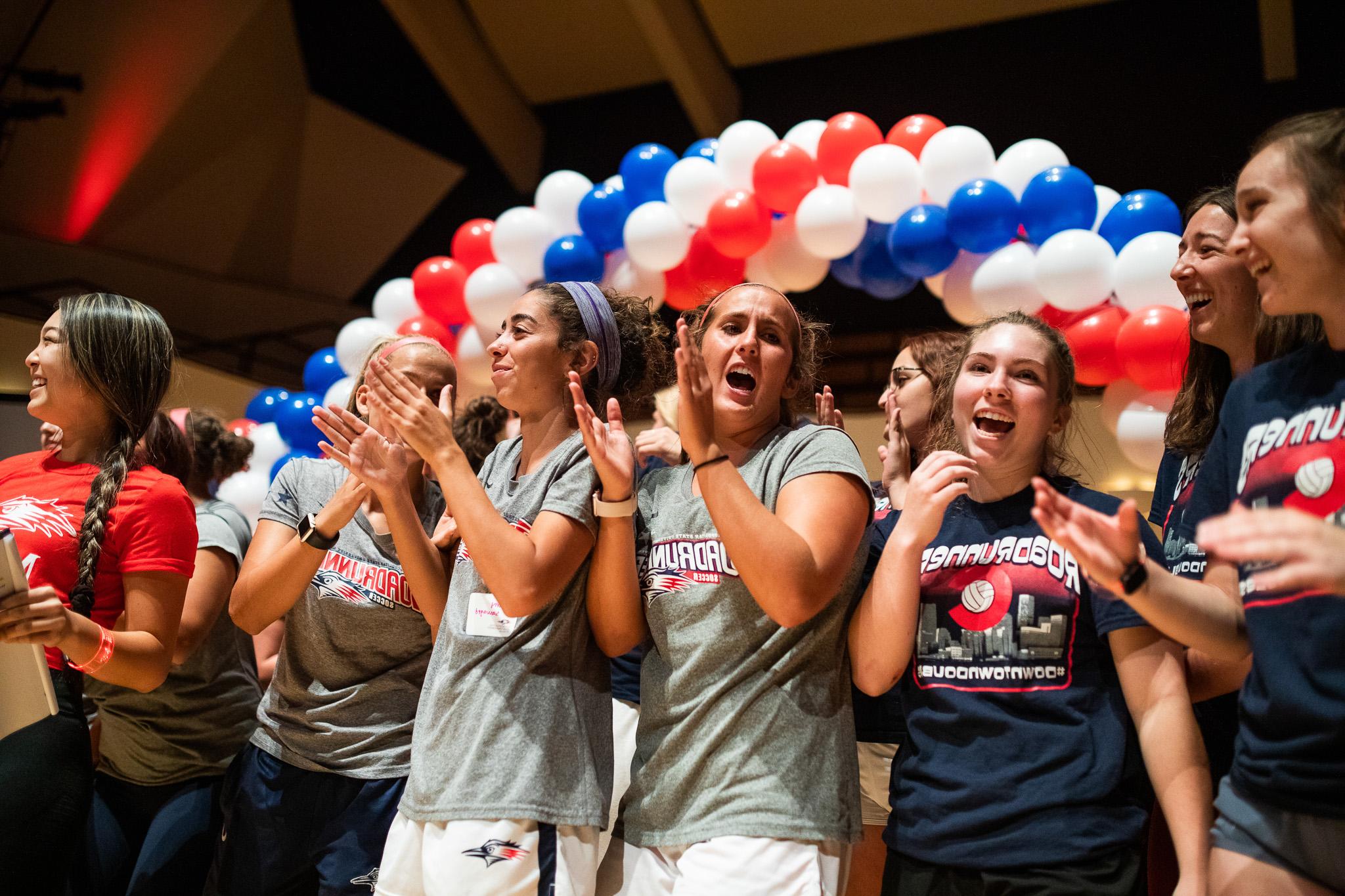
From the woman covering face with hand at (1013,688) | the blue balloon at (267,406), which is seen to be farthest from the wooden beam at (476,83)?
the woman covering face with hand at (1013,688)

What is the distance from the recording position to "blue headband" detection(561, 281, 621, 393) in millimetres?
2074

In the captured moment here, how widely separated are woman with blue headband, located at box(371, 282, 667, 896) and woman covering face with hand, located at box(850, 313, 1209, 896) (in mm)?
465

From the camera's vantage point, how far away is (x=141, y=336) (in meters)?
2.13

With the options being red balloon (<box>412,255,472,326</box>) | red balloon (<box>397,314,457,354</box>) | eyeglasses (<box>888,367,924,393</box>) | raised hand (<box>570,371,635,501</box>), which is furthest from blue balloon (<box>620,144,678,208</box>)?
raised hand (<box>570,371,635,501</box>)

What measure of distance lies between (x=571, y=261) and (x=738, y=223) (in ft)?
2.46

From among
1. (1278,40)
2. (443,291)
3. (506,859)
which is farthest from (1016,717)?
(1278,40)

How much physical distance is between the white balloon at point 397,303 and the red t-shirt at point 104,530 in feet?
9.24

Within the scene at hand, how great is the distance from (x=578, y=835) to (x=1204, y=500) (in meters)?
1.06

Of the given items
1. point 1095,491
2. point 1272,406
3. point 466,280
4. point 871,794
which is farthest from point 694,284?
point 1272,406

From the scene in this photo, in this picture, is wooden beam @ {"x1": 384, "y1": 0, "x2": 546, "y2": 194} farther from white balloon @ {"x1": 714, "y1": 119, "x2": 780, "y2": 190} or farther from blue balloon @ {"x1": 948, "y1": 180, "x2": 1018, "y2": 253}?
blue balloon @ {"x1": 948, "y1": 180, "x2": 1018, "y2": 253}

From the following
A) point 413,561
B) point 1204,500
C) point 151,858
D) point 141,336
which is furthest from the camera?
point 151,858

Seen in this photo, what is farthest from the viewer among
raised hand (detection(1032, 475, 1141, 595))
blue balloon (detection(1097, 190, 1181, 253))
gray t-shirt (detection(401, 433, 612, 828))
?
blue balloon (detection(1097, 190, 1181, 253))

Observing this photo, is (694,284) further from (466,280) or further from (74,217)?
(74,217)

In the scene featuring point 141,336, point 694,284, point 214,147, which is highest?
point 214,147
